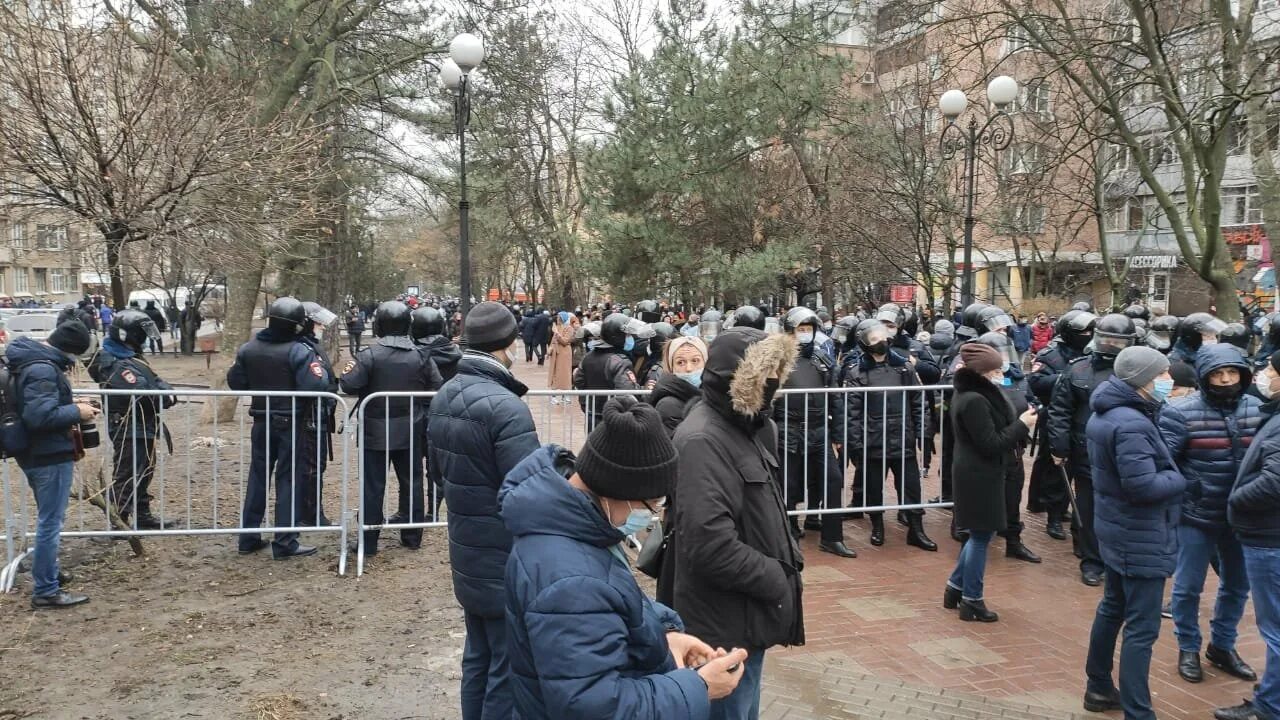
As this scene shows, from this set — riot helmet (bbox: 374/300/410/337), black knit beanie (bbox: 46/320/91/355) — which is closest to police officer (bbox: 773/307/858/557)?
riot helmet (bbox: 374/300/410/337)

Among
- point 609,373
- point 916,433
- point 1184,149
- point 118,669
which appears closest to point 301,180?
point 609,373

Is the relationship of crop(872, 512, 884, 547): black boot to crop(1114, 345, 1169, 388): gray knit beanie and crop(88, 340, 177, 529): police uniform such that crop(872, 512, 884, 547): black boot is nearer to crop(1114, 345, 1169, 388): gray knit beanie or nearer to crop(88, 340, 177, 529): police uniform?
crop(1114, 345, 1169, 388): gray knit beanie

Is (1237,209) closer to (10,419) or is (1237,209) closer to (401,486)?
(401,486)

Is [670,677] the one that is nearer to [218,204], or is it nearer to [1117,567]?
[1117,567]

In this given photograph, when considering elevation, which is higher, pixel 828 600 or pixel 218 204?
pixel 218 204

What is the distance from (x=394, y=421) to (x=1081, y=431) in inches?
203

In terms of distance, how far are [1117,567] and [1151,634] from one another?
0.32m

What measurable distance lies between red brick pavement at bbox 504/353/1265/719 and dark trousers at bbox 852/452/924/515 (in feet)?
1.25

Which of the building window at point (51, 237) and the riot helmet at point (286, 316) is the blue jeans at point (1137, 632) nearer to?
the riot helmet at point (286, 316)

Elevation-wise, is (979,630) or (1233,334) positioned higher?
(1233,334)

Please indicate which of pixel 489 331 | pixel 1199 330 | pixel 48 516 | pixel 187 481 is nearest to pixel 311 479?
pixel 187 481

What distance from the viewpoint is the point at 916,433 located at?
786 cm

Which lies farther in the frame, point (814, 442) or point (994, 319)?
point (994, 319)

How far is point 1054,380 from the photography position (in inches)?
297
